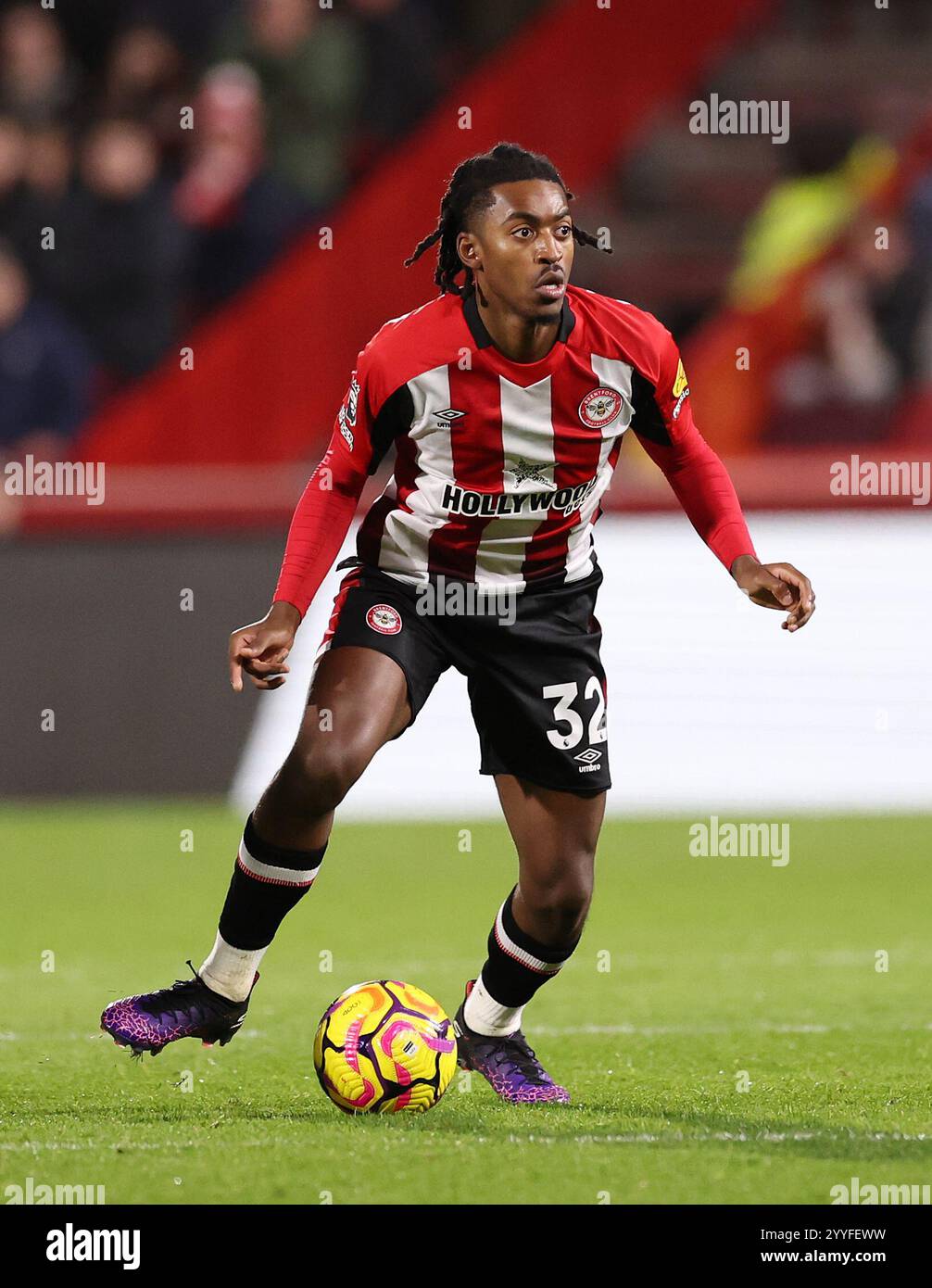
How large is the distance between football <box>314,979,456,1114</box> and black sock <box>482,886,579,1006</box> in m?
0.33

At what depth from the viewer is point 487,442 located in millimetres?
4844

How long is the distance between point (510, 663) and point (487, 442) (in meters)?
0.52

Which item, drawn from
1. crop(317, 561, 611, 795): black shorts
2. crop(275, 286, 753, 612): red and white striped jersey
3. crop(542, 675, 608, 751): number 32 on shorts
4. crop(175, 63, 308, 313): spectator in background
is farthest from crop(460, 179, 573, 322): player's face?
crop(175, 63, 308, 313): spectator in background

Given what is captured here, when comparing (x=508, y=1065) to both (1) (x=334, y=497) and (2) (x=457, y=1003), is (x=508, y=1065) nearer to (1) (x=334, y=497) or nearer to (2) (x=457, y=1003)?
(2) (x=457, y=1003)

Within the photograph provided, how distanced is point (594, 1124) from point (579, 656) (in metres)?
1.11

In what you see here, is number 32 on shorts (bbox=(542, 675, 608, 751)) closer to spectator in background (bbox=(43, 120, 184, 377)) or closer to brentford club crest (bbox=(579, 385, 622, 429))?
brentford club crest (bbox=(579, 385, 622, 429))

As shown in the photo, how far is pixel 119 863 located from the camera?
9.09 m

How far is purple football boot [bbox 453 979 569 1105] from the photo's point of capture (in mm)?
4957

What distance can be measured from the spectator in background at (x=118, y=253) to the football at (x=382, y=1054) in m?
7.98

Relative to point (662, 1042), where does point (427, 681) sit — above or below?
above

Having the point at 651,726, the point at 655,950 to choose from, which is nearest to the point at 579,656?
the point at 655,950

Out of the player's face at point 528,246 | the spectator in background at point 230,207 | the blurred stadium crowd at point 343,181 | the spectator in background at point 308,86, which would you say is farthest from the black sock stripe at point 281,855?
the spectator in background at point 308,86

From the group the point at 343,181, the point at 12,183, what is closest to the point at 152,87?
the point at 12,183

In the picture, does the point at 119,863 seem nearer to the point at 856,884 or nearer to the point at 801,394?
the point at 856,884
